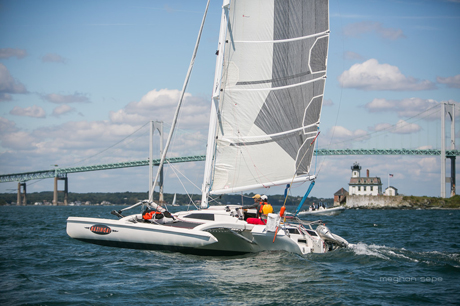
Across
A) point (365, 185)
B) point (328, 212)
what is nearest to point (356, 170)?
point (365, 185)

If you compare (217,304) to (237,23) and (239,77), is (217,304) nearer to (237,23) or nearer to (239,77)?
(239,77)

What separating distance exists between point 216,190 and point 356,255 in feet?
11.4

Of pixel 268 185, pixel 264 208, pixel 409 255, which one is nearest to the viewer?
pixel 409 255

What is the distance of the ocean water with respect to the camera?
20.7 ft

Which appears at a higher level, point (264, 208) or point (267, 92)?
point (267, 92)

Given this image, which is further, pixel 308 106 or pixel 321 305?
pixel 308 106

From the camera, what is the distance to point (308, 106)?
38.3 ft

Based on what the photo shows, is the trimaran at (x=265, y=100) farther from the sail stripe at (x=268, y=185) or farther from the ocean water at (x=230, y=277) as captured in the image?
the ocean water at (x=230, y=277)

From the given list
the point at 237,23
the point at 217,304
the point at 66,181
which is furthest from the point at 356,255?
the point at 66,181

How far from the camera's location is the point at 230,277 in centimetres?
745

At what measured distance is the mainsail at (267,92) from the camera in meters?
11.2

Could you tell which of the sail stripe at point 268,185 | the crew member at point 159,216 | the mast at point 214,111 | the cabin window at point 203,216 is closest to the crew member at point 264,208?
the sail stripe at point 268,185

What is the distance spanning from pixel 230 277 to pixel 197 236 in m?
1.72

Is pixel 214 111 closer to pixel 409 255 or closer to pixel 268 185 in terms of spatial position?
pixel 268 185
